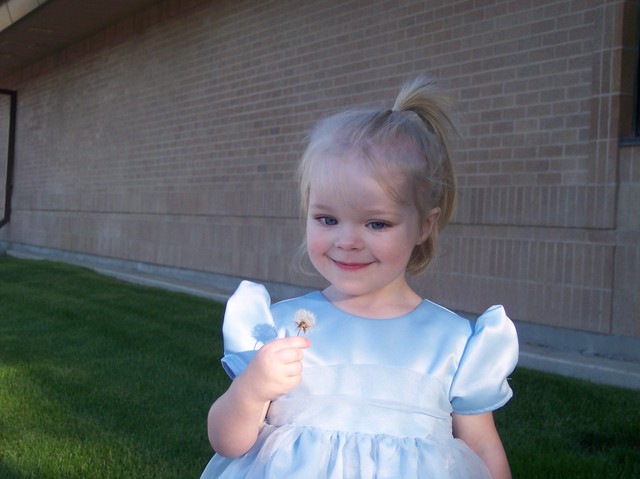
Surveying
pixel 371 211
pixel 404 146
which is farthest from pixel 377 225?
pixel 404 146

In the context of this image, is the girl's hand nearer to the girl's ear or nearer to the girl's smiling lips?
the girl's smiling lips

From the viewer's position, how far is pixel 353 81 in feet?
26.7

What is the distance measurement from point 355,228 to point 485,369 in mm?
437

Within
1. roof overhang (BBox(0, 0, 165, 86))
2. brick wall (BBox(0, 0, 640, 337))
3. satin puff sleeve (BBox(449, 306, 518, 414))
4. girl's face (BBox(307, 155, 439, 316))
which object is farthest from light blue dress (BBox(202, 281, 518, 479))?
roof overhang (BBox(0, 0, 165, 86))

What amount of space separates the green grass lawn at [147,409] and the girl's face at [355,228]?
197cm

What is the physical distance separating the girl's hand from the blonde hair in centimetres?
43

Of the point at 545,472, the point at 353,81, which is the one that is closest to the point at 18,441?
the point at 545,472

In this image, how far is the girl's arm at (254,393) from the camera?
1737mm

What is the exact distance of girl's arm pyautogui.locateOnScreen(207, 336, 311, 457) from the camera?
1.74 metres

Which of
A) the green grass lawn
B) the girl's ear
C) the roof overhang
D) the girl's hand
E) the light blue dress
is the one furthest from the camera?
the roof overhang

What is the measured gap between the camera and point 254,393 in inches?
70.2

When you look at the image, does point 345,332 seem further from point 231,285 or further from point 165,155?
point 165,155

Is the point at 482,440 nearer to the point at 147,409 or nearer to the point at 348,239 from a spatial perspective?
the point at 348,239

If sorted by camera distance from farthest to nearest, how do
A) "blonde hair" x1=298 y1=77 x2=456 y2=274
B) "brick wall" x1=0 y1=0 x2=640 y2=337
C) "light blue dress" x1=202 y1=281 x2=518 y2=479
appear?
1. "brick wall" x1=0 y1=0 x2=640 y2=337
2. "blonde hair" x1=298 y1=77 x2=456 y2=274
3. "light blue dress" x1=202 y1=281 x2=518 y2=479
